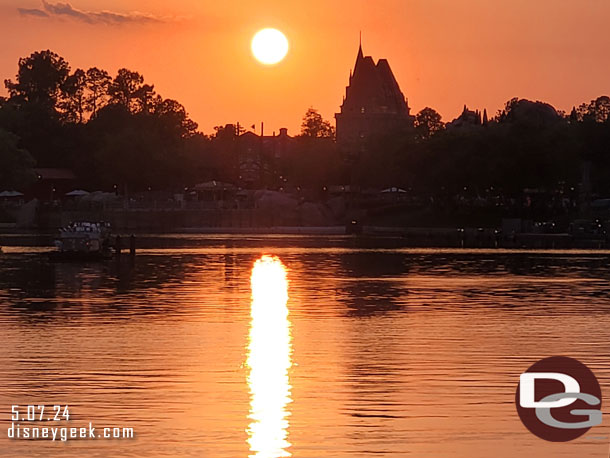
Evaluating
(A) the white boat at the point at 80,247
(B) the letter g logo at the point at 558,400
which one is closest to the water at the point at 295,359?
(B) the letter g logo at the point at 558,400

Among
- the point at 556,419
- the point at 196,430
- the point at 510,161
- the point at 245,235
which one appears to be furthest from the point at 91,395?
the point at 245,235

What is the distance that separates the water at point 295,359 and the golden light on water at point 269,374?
3.1 inches

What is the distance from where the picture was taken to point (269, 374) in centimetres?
3734

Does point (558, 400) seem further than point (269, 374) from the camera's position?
No

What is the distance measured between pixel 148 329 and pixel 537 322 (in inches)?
595

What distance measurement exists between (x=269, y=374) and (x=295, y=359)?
3.48 m

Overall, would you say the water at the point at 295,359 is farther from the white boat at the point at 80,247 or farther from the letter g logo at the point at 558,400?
the white boat at the point at 80,247

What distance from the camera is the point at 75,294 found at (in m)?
69.6

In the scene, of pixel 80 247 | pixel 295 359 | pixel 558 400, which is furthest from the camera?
pixel 80 247

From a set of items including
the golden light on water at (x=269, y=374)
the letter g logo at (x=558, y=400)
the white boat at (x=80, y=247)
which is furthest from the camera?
the white boat at (x=80, y=247)

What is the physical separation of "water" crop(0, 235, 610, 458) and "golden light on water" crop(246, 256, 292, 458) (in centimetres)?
8

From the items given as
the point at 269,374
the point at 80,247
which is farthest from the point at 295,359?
the point at 80,247

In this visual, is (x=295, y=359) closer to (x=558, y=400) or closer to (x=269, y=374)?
(x=269, y=374)

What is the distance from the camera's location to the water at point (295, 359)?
28062 mm
